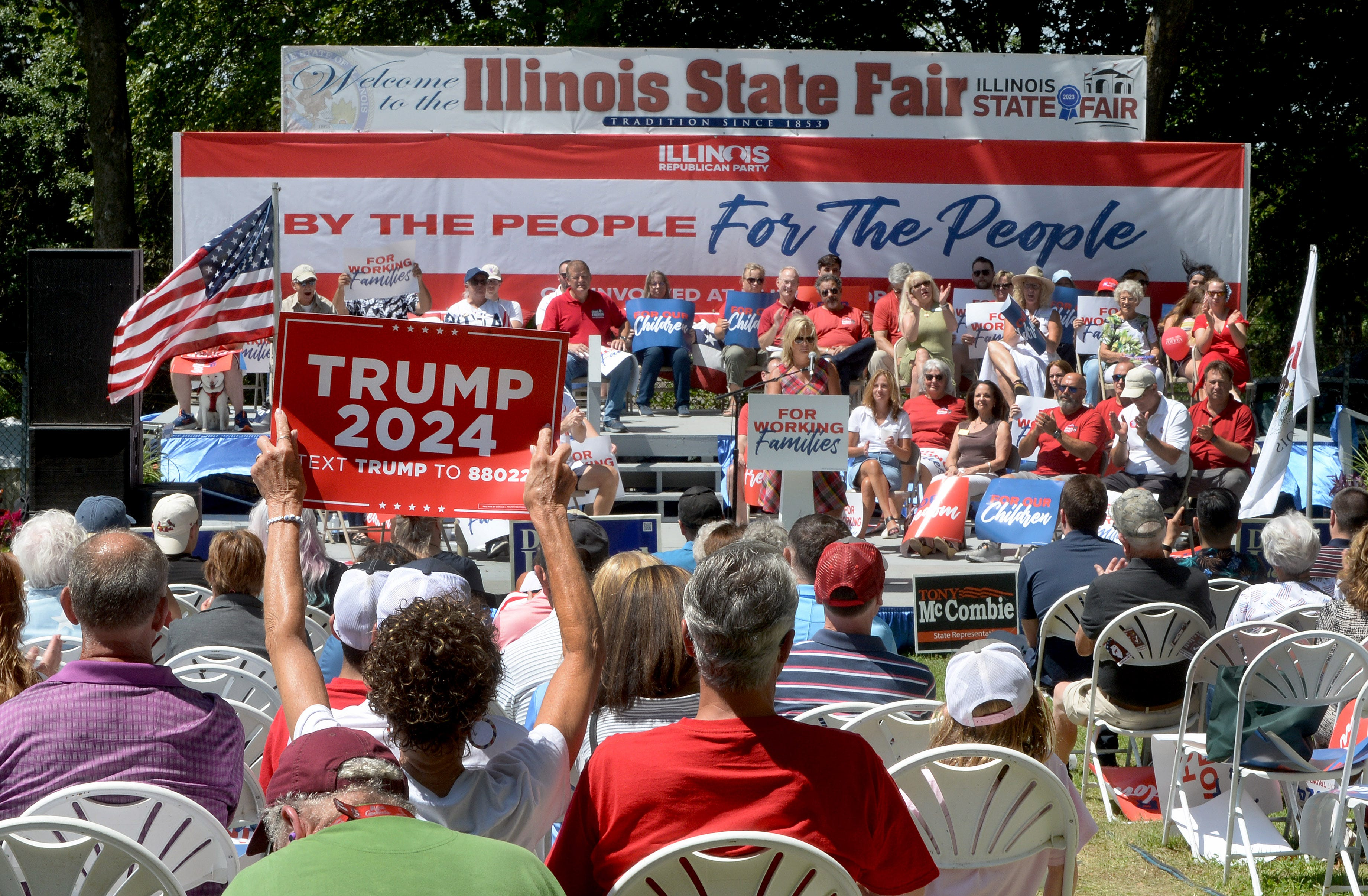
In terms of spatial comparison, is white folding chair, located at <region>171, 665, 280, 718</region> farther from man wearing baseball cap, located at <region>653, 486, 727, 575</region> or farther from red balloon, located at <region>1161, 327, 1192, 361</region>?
red balloon, located at <region>1161, 327, 1192, 361</region>

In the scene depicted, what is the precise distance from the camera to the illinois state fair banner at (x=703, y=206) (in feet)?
44.3

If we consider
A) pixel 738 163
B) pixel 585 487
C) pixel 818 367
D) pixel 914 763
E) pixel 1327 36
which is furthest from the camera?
pixel 1327 36

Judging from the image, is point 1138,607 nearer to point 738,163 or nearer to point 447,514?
point 447,514

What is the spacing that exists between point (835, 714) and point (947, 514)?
18.9ft

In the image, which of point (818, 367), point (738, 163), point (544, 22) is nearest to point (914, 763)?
point (818, 367)

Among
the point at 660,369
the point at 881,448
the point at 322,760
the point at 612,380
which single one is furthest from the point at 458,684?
the point at 660,369

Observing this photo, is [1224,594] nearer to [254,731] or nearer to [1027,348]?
[254,731]

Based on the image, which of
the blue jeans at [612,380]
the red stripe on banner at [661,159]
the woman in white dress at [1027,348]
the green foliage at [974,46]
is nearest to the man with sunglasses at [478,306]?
the blue jeans at [612,380]

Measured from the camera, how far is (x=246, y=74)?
23781mm

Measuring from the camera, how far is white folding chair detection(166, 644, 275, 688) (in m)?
4.30

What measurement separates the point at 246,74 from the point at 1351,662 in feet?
75.6

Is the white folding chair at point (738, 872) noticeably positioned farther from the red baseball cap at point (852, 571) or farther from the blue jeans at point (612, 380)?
the blue jeans at point (612, 380)

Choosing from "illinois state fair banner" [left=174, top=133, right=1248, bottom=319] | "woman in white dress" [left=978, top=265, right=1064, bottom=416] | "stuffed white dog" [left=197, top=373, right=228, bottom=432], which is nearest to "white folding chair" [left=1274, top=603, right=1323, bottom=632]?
"woman in white dress" [left=978, top=265, right=1064, bottom=416]

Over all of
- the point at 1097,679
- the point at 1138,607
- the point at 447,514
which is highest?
the point at 447,514
